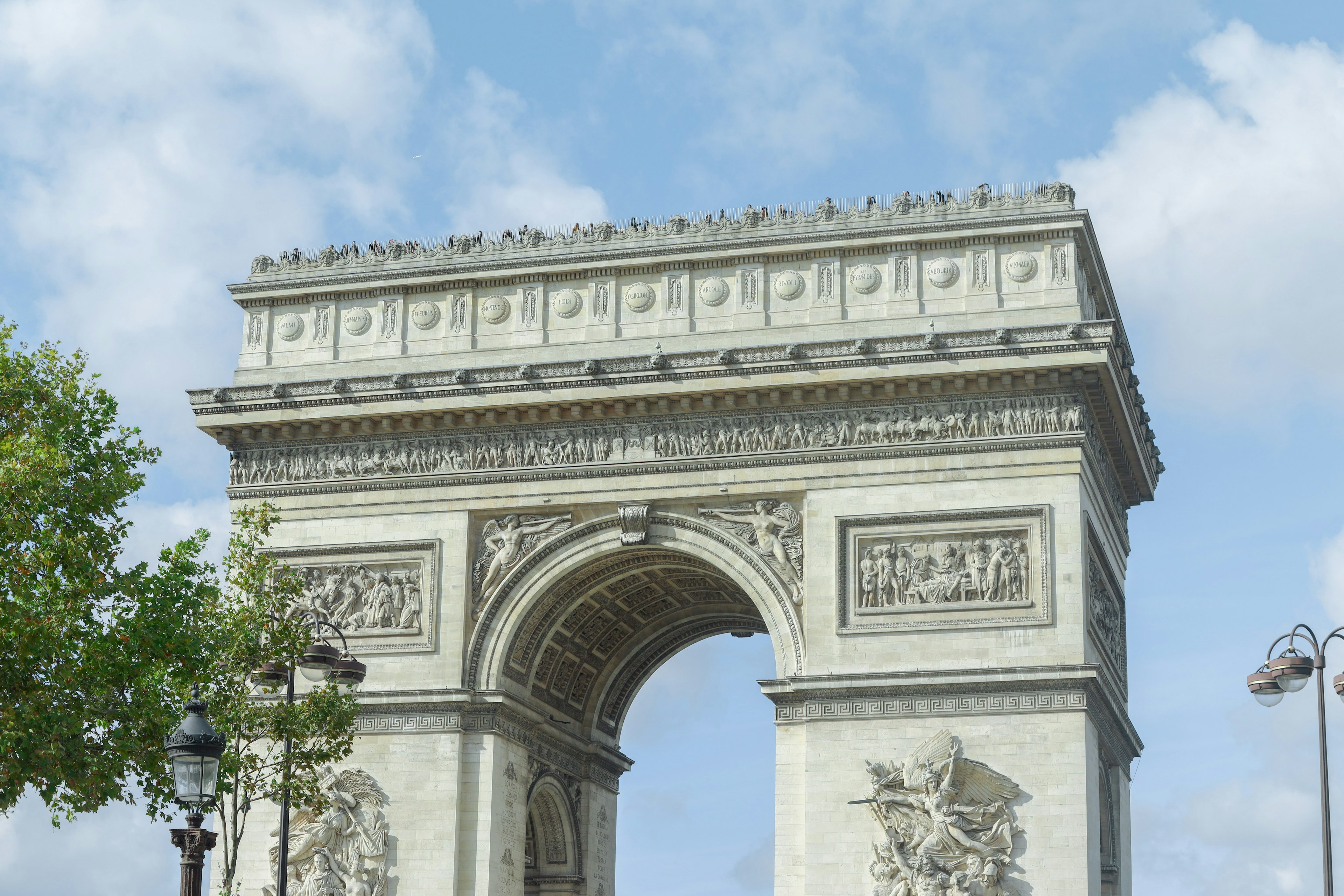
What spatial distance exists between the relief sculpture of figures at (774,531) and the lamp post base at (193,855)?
622 inches

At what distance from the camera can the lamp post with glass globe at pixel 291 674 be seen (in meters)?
23.2

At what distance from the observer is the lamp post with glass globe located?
23.2 meters

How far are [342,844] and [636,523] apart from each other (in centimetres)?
724

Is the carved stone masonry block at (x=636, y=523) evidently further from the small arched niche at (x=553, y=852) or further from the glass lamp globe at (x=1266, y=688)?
the glass lamp globe at (x=1266, y=688)

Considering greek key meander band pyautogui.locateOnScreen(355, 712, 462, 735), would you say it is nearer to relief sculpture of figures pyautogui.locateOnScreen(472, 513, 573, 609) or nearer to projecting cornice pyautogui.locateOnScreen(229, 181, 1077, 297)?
relief sculpture of figures pyautogui.locateOnScreen(472, 513, 573, 609)

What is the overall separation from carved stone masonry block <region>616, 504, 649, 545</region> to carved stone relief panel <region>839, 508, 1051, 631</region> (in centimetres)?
336

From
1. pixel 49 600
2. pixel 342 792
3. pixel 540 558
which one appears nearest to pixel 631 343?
pixel 540 558

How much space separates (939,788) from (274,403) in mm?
13487

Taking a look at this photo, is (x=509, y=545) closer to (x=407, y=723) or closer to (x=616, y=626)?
(x=407, y=723)

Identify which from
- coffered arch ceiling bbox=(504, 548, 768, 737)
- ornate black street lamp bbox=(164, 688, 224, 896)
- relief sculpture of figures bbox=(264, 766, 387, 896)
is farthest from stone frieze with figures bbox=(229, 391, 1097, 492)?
Answer: ornate black street lamp bbox=(164, 688, 224, 896)

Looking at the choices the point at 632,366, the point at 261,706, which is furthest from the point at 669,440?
the point at 261,706

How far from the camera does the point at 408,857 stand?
31688mm

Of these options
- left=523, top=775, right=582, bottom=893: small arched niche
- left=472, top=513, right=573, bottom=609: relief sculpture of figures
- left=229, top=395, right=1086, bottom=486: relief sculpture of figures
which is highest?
left=229, top=395, right=1086, bottom=486: relief sculpture of figures

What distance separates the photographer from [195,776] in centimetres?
1611
